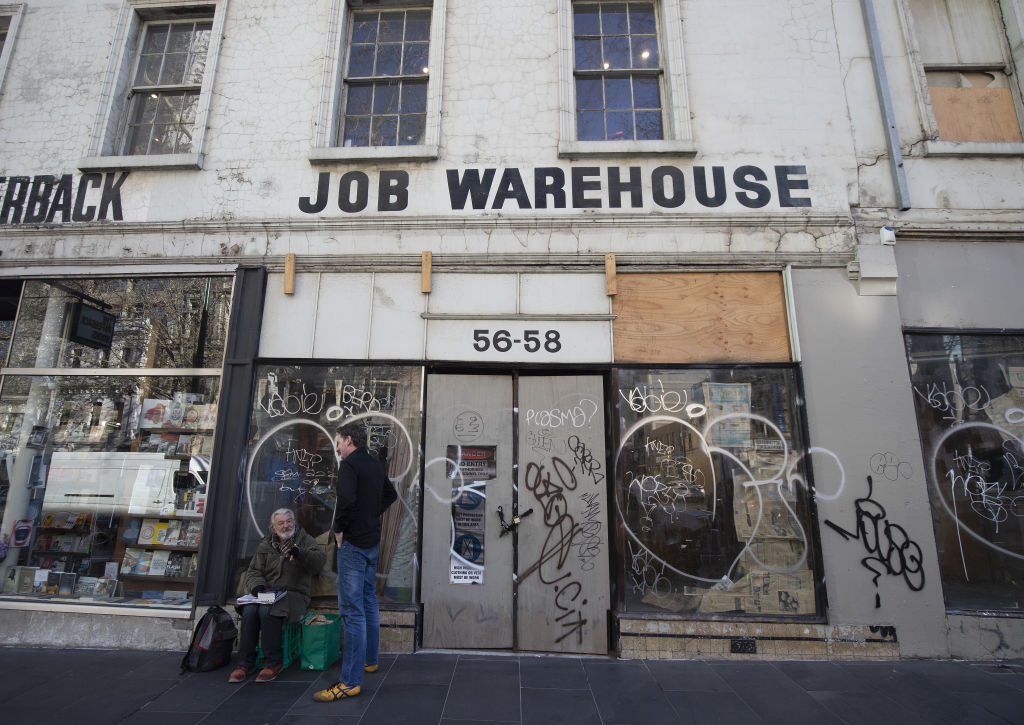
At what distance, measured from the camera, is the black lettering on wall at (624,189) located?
537 centimetres

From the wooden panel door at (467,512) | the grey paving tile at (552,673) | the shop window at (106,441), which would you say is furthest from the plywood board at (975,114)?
the shop window at (106,441)

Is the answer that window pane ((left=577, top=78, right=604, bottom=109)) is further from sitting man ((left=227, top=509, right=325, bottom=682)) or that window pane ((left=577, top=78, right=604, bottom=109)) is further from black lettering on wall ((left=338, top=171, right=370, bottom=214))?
sitting man ((left=227, top=509, right=325, bottom=682))

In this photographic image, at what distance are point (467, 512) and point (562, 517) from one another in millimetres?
966

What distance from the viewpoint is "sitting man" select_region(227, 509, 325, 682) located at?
4078 mm

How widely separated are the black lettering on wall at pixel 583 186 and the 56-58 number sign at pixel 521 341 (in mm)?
1490

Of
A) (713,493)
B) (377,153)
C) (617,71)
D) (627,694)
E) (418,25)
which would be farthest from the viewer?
(418,25)

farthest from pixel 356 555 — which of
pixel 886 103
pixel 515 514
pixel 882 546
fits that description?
pixel 886 103

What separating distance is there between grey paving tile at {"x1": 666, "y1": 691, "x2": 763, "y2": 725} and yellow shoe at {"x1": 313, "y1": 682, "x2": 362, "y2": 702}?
7.93ft

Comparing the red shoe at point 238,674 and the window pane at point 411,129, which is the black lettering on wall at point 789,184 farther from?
the red shoe at point 238,674

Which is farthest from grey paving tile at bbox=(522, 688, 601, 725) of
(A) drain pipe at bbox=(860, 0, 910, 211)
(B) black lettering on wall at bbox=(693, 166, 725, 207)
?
(A) drain pipe at bbox=(860, 0, 910, 211)

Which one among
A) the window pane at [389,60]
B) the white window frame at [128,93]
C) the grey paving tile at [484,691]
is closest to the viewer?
the grey paving tile at [484,691]

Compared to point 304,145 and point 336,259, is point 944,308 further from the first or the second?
point 304,145

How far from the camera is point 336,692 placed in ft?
11.9

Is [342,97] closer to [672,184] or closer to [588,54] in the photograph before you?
[588,54]
